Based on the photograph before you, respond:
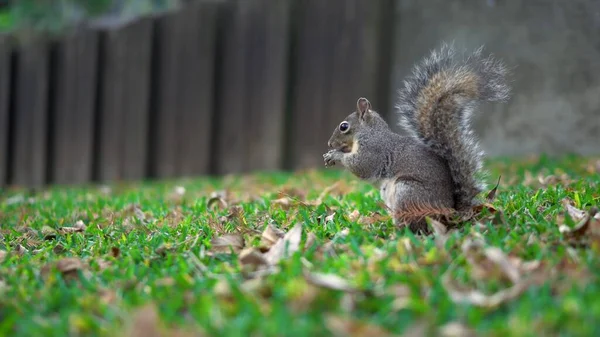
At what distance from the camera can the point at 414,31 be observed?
21.6 feet

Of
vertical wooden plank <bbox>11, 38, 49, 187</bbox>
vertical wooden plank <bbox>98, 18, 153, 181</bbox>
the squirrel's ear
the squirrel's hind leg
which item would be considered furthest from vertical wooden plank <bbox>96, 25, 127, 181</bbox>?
the squirrel's hind leg

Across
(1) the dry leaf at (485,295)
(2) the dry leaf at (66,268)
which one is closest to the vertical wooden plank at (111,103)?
(2) the dry leaf at (66,268)

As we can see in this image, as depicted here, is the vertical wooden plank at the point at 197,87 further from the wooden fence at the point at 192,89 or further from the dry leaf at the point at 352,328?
the dry leaf at the point at 352,328

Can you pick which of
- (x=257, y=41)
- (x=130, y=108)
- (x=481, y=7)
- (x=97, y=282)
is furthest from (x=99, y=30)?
(x=97, y=282)

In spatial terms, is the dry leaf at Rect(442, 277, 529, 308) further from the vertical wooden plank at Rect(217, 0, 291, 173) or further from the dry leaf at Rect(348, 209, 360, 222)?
the vertical wooden plank at Rect(217, 0, 291, 173)

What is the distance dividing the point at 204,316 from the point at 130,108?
6.79 meters

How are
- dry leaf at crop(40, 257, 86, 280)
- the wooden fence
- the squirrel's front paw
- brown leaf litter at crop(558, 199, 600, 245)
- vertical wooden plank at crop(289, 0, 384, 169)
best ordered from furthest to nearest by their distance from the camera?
the wooden fence < vertical wooden plank at crop(289, 0, 384, 169) < the squirrel's front paw < dry leaf at crop(40, 257, 86, 280) < brown leaf litter at crop(558, 199, 600, 245)

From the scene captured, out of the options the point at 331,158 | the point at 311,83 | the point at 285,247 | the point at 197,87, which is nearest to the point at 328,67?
the point at 311,83

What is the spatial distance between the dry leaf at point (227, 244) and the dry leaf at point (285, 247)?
0.21 metres

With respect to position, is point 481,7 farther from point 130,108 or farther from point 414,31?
point 130,108

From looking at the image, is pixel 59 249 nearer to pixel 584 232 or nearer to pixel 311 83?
pixel 584 232

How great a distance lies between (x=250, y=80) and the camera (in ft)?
23.8

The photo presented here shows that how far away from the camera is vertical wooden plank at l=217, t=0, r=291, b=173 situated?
7.02 metres

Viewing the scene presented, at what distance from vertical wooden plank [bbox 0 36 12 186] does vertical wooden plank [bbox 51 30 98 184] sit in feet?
2.48
